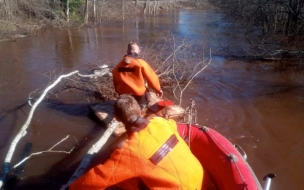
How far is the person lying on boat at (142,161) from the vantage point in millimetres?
2420

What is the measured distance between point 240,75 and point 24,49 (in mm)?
10409

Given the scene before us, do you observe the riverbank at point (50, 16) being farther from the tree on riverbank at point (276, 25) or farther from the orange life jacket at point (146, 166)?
the orange life jacket at point (146, 166)

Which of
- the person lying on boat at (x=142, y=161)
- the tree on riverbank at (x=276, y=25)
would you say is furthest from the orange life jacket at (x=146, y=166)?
the tree on riverbank at (x=276, y=25)

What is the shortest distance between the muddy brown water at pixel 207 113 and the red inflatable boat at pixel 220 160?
1.66m

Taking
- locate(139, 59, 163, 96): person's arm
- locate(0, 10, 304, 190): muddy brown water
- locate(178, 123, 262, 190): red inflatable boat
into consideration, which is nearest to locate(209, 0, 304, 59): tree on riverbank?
locate(0, 10, 304, 190): muddy brown water

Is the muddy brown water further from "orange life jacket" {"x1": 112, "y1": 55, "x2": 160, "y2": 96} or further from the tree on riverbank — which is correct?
the tree on riverbank

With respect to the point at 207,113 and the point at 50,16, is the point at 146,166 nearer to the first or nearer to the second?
the point at 207,113

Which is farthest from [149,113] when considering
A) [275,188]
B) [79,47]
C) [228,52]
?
[79,47]

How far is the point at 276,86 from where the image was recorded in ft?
29.3

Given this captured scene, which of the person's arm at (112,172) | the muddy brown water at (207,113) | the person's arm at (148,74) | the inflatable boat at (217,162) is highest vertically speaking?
the person's arm at (148,74)

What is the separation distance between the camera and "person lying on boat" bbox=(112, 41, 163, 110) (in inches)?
205

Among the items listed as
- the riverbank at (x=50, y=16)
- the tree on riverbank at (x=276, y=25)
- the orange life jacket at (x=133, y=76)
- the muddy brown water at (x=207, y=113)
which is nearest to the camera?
the muddy brown water at (x=207, y=113)

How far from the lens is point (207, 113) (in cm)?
701

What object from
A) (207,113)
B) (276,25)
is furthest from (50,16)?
(207,113)
